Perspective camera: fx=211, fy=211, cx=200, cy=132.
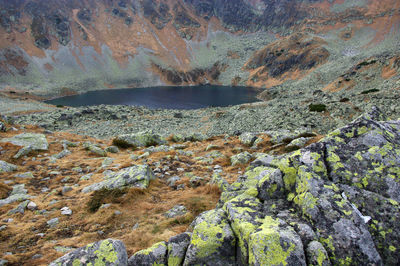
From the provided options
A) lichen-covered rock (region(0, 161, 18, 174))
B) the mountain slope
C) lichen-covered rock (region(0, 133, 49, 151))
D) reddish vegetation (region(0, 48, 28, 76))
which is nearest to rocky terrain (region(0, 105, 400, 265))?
lichen-covered rock (region(0, 161, 18, 174))

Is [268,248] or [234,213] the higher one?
[234,213]

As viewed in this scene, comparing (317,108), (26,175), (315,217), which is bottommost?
(315,217)

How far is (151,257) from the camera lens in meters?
5.08

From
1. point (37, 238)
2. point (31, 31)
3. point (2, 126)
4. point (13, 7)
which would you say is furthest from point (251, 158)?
point (13, 7)

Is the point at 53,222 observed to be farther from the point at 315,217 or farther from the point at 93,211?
the point at 315,217

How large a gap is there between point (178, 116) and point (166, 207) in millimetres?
48910

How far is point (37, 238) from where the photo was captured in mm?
6656

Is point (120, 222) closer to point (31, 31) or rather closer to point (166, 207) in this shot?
point (166, 207)

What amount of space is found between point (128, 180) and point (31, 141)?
11.6 m

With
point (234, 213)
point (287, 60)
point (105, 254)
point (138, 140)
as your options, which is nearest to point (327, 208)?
point (234, 213)

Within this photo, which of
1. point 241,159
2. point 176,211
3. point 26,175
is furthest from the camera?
point 241,159

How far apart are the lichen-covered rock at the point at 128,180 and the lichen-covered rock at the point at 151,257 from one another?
4799mm

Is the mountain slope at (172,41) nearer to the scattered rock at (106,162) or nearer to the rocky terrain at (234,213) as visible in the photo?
the scattered rock at (106,162)

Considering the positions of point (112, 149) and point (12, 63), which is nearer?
point (112, 149)
